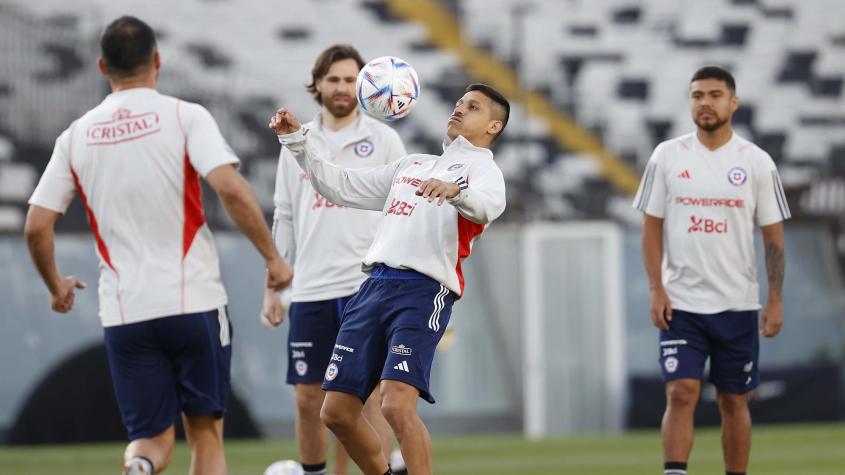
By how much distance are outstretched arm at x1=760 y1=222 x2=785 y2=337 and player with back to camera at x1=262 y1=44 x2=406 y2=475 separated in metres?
2.00

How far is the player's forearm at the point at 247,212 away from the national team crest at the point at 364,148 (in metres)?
1.66

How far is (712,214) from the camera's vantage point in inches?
261

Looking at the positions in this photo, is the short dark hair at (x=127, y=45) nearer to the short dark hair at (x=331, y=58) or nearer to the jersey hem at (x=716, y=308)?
the short dark hair at (x=331, y=58)

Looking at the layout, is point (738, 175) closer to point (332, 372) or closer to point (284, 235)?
point (284, 235)

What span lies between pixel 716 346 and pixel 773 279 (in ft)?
1.70

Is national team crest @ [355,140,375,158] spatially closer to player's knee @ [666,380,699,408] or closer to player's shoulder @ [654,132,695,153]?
player's shoulder @ [654,132,695,153]

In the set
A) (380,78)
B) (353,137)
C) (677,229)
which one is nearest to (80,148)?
(380,78)

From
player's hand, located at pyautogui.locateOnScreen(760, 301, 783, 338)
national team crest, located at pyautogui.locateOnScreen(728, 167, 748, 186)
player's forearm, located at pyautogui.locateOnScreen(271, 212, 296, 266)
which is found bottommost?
player's hand, located at pyautogui.locateOnScreen(760, 301, 783, 338)

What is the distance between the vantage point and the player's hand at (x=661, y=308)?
6668 millimetres

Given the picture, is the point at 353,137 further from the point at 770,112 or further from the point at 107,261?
the point at 770,112

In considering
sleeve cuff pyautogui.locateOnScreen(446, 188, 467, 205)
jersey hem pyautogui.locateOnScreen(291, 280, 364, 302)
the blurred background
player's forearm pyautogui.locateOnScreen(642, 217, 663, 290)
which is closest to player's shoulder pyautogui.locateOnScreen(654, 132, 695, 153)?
player's forearm pyautogui.locateOnScreen(642, 217, 663, 290)

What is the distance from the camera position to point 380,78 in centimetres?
566

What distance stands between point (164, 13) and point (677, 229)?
873 cm

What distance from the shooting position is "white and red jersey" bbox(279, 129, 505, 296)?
5.38 metres
